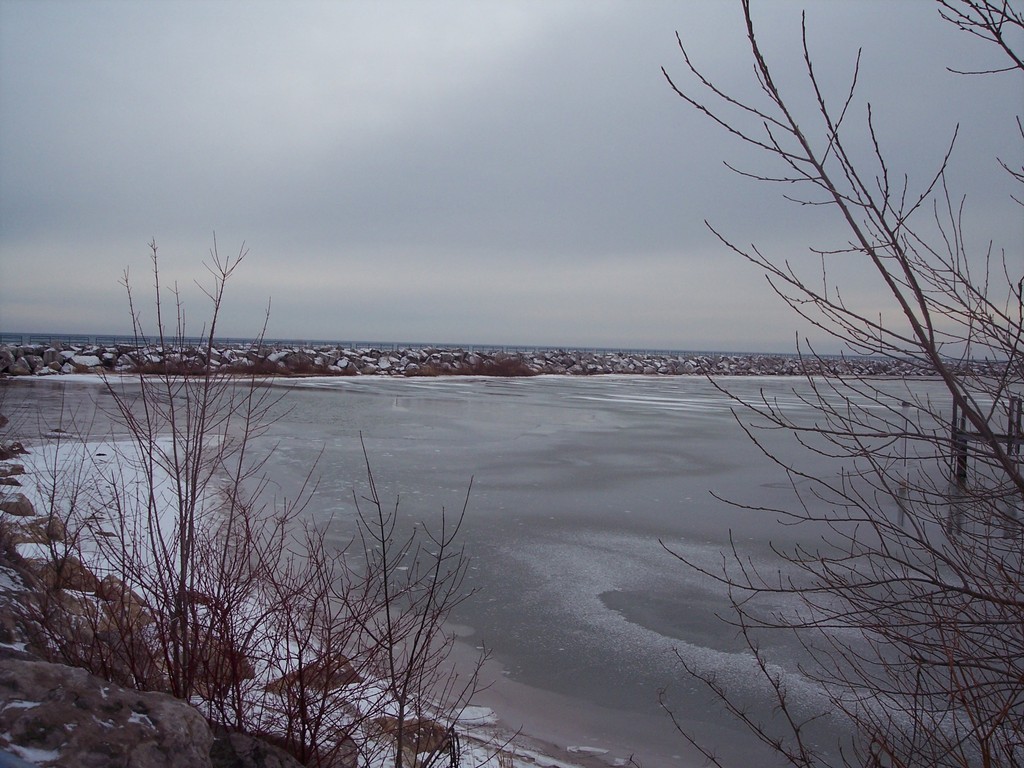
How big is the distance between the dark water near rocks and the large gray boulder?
2.46 metres

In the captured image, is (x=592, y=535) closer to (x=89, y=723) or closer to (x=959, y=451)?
(x=959, y=451)

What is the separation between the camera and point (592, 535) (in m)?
8.58

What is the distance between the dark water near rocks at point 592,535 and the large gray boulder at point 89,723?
246 cm

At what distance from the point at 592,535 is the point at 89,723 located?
21.9 ft

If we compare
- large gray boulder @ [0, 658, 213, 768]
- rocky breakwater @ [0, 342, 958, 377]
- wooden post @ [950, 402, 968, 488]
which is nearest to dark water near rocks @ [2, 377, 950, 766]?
wooden post @ [950, 402, 968, 488]

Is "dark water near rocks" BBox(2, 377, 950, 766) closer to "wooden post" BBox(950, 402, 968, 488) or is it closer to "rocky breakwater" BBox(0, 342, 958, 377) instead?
"wooden post" BBox(950, 402, 968, 488)

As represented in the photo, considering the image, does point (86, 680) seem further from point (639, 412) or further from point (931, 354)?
point (639, 412)

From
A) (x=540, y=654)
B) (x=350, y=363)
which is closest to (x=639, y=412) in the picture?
(x=540, y=654)

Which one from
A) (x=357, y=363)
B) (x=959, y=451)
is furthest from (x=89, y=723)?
(x=357, y=363)

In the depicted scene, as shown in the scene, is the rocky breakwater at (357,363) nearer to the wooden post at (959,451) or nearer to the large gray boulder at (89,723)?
the large gray boulder at (89,723)

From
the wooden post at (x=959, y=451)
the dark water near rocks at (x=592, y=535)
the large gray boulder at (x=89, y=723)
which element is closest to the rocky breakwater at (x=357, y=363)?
the dark water near rocks at (x=592, y=535)

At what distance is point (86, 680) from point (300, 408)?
1947 centimetres

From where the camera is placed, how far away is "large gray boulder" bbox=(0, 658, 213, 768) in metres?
2.28

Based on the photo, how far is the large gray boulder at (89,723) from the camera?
2281 mm
